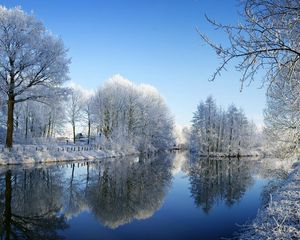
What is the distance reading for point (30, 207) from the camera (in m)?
10.7

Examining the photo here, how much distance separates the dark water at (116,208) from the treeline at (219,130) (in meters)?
46.0

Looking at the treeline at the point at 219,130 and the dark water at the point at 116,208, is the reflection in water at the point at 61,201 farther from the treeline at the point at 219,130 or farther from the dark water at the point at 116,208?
the treeline at the point at 219,130

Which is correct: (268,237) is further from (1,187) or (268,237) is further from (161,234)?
(1,187)

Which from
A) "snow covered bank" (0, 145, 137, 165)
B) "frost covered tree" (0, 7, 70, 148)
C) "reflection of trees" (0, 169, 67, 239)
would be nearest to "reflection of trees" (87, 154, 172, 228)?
"reflection of trees" (0, 169, 67, 239)

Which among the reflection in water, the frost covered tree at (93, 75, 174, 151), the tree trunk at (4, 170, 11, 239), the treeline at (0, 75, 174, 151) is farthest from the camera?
the frost covered tree at (93, 75, 174, 151)

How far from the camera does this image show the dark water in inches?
352

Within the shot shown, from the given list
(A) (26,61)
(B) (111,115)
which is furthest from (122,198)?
(B) (111,115)

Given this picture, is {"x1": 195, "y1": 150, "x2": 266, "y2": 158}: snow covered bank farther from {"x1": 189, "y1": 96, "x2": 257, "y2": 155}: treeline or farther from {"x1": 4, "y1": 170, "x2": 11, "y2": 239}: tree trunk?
{"x1": 4, "y1": 170, "x2": 11, "y2": 239}: tree trunk

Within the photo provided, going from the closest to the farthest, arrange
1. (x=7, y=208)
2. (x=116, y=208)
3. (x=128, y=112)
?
(x=7, y=208) < (x=116, y=208) < (x=128, y=112)

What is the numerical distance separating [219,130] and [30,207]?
192ft

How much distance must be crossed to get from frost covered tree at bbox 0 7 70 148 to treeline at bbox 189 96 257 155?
4225 cm

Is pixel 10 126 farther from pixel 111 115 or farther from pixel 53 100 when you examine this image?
pixel 111 115

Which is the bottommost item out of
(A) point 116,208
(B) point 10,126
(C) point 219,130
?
(A) point 116,208

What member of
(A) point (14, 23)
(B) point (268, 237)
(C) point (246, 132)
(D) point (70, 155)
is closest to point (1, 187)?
(B) point (268, 237)
